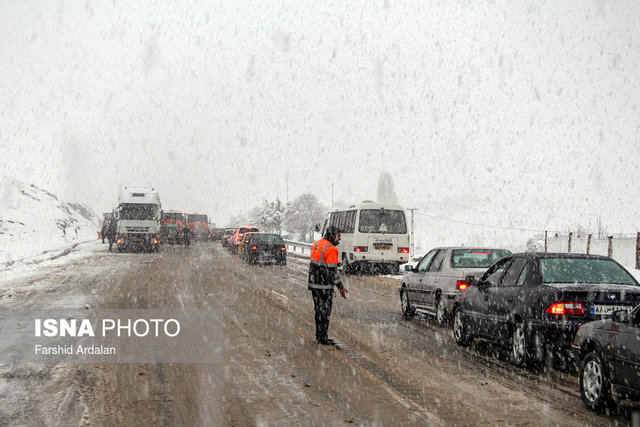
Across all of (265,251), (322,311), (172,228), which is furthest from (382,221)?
(172,228)

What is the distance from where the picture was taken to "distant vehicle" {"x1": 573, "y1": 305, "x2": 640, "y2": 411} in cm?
554

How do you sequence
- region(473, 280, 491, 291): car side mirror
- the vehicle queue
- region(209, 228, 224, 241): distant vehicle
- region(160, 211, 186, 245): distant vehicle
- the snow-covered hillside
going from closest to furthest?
the vehicle queue, region(473, 280, 491, 291): car side mirror, the snow-covered hillside, region(160, 211, 186, 245): distant vehicle, region(209, 228, 224, 241): distant vehicle

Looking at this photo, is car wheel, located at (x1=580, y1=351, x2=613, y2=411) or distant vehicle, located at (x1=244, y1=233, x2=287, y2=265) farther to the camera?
distant vehicle, located at (x1=244, y1=233, x2=287, y2=265)

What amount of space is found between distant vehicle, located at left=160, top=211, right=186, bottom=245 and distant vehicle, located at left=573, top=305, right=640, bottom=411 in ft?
156

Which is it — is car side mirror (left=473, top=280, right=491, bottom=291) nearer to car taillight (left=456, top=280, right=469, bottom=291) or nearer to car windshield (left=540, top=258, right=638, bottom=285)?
car windshield (left=540, top=258, right=638, bottom=285)

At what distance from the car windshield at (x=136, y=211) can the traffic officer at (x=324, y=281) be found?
30.1 meters

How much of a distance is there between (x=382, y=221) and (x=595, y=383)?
60.4 feet

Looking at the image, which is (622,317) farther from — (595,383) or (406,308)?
(406,308)

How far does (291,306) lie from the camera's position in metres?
14.1

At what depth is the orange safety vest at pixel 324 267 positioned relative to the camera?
962 cm

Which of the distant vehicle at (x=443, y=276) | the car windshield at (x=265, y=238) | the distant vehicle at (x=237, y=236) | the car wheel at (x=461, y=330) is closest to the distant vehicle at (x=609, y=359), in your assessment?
the car wheel at (x=461, y=330)

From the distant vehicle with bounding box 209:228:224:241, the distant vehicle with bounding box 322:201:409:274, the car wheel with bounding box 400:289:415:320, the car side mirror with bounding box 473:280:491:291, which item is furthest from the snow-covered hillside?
the car side mirror with bounding box 473:280:491:291

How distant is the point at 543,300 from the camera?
297 inches

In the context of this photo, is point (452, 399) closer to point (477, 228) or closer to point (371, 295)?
point (371, 295)
